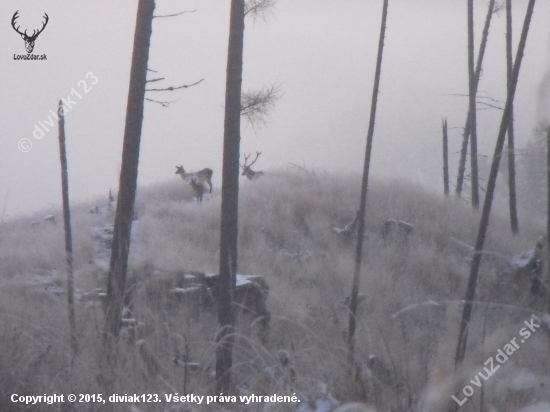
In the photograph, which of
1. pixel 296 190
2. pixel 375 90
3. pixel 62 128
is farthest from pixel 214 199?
pixel 62 128

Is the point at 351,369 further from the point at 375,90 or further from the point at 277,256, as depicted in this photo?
the point at 277,256

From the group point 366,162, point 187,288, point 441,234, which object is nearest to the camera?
point 187,288

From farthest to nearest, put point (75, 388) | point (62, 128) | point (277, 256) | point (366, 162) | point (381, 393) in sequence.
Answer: point (277, 256) → point (366, 162) → point (62, 128) → point (75, 388) → point (381, 393)

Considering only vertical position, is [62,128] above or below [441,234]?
above

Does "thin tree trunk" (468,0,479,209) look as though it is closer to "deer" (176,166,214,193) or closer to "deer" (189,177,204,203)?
"deer" (176,166,214,193)

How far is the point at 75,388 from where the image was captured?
14.5ft

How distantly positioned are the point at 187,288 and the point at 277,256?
388 cm

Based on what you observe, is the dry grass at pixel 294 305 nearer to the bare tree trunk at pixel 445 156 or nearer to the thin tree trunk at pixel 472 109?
the thin tree trunk at pixel 472 109

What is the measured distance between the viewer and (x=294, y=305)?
962 cm

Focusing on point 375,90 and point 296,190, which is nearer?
point 375,90

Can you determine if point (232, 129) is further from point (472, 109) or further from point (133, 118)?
point (472, 109)

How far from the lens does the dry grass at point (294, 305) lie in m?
4.39

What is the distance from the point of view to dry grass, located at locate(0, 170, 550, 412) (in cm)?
439

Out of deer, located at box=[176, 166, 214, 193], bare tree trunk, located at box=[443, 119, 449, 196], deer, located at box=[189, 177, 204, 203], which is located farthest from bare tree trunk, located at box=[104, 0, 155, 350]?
bare tree trunk, located at box=[443, 119, 449, 196]
